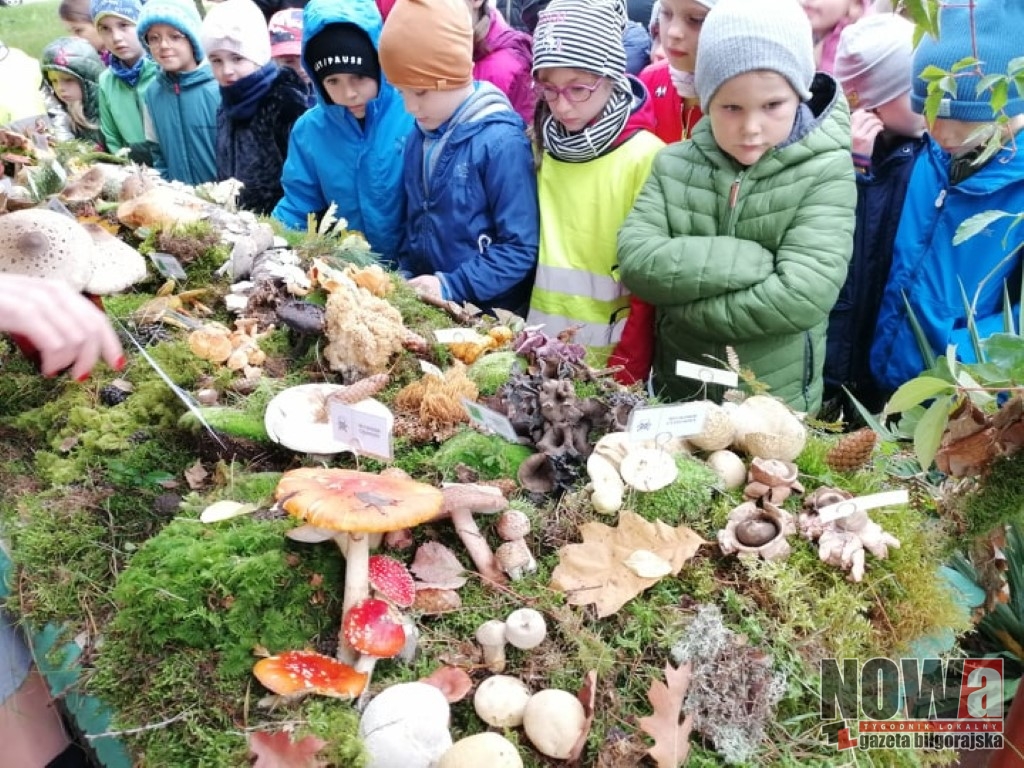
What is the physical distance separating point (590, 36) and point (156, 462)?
7.52 ft

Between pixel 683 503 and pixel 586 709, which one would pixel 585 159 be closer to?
pixel 683 503

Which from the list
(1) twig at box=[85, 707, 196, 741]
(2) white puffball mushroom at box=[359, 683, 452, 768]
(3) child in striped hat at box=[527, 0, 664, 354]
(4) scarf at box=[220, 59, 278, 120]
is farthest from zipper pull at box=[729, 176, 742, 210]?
(4) scarf at box=[220, 59, 278, 120]

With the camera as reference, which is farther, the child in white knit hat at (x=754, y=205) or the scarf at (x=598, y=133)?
the scarf at (x=598, y=133)

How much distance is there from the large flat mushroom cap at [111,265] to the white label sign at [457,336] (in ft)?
4.27

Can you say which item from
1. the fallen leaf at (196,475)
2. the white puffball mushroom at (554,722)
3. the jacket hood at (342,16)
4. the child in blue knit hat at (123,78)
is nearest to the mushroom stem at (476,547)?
the white puffball mushroom at (554,722)

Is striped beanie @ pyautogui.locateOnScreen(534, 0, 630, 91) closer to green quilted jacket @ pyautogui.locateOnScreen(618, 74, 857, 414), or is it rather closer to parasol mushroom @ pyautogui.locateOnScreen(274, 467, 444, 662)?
green quilted jacket @ pyautogui.locateOnScreen(618, 74, 857, 414)

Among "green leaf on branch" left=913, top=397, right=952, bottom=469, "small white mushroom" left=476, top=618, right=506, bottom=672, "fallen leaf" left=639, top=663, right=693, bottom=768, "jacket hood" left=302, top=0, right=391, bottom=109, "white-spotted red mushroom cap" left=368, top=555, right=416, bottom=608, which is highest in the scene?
"jacket hood" left=302, top=0, right=391, bottom=109

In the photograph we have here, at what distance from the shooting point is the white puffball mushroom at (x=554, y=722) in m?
1.42

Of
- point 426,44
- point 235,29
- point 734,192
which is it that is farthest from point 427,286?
point 235,29

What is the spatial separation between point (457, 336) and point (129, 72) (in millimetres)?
5348

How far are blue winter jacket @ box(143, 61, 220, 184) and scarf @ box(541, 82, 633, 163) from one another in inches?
139

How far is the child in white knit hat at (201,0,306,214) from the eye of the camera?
471 cm

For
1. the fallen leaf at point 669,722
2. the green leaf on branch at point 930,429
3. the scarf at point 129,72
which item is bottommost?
the fallen leaf at point 669,722

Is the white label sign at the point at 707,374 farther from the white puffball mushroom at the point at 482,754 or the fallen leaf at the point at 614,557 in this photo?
the white puffball mushroom at the point at 482,754
